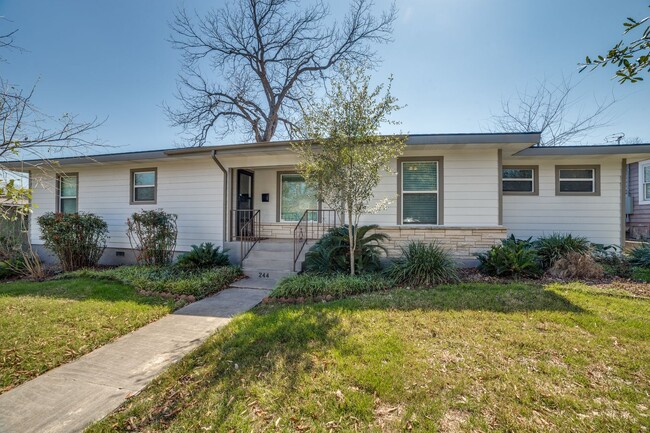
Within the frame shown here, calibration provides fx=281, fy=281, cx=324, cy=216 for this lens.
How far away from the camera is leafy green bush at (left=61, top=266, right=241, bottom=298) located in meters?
5.67

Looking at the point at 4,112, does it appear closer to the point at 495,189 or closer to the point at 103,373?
the point at 103,373

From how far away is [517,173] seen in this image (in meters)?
8.57

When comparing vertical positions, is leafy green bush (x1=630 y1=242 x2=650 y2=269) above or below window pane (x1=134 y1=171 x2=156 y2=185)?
below

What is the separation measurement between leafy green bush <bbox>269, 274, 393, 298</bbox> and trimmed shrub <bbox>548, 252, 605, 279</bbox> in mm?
3988

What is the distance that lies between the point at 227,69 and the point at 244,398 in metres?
16.1

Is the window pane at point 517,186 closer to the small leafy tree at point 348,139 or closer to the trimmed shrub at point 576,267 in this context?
the trimmed shrub at point 576,267

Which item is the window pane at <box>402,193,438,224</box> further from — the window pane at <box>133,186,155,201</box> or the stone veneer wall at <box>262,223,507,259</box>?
the window pane at <box>133,186,155,201</box>

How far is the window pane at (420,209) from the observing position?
284 inches

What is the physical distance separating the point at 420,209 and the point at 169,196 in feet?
24.6

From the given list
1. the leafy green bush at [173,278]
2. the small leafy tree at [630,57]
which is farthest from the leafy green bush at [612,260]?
the leafy green bush at [173,278]

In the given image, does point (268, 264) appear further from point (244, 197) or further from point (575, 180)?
point (575, 180)

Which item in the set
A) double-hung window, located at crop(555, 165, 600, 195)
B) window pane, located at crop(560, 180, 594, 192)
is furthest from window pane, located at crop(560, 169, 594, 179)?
window pane, located at crop(560, 180, 594, 192)

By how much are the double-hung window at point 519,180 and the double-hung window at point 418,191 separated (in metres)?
3.02

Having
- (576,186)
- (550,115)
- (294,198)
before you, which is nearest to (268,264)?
(294,198)
